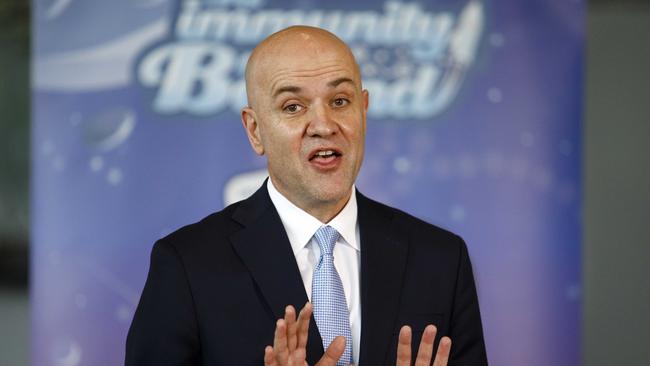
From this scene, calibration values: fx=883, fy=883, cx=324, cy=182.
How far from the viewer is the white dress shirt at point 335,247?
82.4 inches

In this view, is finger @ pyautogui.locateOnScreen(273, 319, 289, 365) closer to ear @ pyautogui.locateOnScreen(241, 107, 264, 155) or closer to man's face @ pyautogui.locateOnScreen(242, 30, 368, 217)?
man's face @ pyautogui.locateOnScreen(242, 30, 368, 217)

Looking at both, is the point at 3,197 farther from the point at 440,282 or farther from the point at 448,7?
the point at 440,282

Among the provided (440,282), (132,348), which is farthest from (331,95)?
(132,348)

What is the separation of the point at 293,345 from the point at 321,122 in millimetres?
542

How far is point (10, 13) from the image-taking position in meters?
4.10

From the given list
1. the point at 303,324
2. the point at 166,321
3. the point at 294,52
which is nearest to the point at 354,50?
the point at 294,52

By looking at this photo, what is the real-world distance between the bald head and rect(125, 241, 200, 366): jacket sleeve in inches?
18.7

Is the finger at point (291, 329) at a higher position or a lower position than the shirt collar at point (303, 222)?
lower

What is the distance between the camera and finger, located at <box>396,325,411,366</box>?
1802mm

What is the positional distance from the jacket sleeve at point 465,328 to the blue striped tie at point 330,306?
28 cm

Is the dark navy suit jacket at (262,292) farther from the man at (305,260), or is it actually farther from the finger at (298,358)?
the finger at (298,358)

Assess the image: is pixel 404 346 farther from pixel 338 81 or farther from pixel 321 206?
pixel 338 81

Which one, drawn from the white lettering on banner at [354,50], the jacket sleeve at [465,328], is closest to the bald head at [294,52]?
the jacket sleeve at [465,328]

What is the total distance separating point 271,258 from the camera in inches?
81.3
